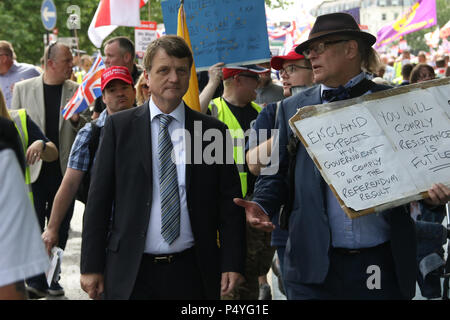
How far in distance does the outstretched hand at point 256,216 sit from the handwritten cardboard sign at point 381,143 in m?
0.41

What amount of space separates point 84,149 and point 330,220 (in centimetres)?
189

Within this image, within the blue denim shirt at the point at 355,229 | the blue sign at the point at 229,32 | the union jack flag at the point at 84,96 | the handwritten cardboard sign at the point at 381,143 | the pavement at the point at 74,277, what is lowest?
the pavement at the point at 74,277

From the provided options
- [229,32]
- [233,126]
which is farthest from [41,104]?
[229,32]

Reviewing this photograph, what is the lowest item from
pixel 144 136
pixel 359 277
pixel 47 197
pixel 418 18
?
pixel 47 197

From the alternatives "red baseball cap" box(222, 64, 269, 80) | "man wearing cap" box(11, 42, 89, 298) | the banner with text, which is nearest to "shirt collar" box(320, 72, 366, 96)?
"red baseball cap" box(222, 64, 269, 80)

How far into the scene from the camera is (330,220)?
3770mm

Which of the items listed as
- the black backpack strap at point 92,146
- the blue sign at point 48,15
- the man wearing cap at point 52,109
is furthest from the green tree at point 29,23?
the black backpack strap at point 92,146

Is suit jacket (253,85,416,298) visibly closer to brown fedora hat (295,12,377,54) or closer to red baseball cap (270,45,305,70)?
brown fedora hat (295,12,377,54)

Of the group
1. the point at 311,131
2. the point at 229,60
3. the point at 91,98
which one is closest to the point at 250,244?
the point at 229,60

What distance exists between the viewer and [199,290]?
3822mm

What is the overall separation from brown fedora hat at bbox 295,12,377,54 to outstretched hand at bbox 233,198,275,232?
2.99ft

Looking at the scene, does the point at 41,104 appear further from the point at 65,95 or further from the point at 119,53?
the point at 119,53

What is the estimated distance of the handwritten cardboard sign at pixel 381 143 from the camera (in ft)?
11.8

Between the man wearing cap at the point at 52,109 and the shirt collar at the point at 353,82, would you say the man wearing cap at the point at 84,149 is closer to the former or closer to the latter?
the shirt collar at the point at 353,82
